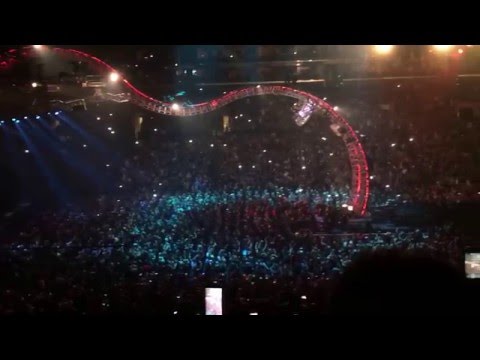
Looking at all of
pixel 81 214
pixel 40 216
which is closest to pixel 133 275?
pixel 81 214

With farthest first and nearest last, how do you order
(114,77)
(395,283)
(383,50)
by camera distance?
Answer: (383,50)
(114,77)
(395,283)

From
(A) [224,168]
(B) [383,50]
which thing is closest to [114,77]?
(A) [224,168]

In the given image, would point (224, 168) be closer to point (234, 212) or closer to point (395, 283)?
point (234, 212)

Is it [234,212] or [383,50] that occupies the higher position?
[383,50]

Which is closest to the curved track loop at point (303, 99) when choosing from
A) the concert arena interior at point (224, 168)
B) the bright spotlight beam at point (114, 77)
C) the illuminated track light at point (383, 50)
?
the concert arena interior at point (224, 168)

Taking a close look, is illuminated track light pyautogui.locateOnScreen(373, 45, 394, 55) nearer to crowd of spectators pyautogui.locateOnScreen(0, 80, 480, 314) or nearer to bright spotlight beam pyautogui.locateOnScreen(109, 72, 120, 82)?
crowd of spectators pyautogui.locateOnScreen(0, 80, 480, 314)

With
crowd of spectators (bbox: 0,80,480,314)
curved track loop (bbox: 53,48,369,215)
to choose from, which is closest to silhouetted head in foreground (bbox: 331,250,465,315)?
crowd of spectators (bbox: 0,80,480,314)
